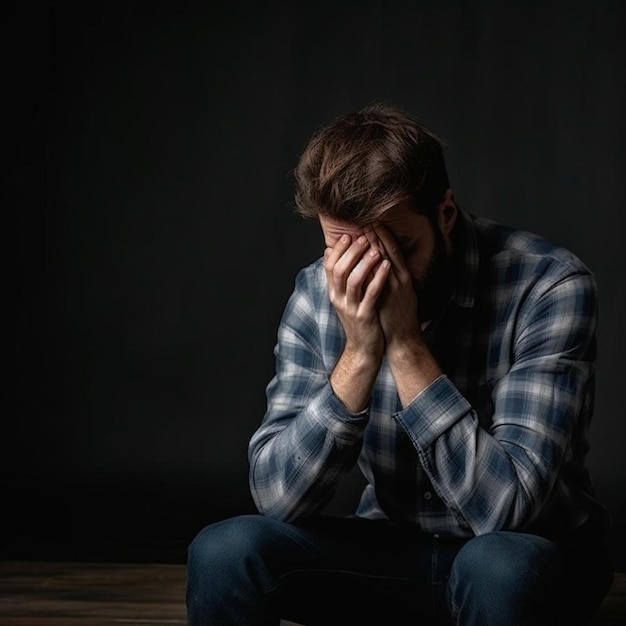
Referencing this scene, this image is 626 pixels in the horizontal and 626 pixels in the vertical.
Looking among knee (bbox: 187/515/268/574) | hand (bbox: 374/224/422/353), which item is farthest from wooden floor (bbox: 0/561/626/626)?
hand (bbox: 374/224/422/353)

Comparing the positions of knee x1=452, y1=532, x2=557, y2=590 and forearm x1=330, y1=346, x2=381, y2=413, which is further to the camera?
forearm x1=330, y1=346, x2=381, y2=413

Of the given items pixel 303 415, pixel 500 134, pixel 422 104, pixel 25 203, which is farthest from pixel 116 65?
pixel 303 415

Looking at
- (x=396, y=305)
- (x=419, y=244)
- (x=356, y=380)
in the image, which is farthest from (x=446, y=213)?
(x=356, y=380)

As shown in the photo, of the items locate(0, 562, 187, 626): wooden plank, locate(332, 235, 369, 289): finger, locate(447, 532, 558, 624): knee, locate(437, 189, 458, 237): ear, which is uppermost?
locate(437, 189, 458, 237): ear

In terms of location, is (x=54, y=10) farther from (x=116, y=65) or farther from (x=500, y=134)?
(x=500, y=134)

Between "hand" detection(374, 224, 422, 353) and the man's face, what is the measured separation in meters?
0.02

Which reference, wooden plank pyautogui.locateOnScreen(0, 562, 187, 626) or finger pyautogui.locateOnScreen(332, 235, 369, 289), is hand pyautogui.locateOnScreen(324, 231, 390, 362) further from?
wooden plank pyautogui.locateOnScreen(0, 562, 187, 626)

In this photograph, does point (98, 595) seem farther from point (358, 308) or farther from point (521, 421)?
point (521, 421)

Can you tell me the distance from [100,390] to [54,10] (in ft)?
4.05

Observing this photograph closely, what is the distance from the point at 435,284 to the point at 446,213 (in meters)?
0.13

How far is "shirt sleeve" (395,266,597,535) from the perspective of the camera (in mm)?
1988

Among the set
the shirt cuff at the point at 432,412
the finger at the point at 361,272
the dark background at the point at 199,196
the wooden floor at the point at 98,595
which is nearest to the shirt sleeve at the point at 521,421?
the shirt cuff at the point at 432,412

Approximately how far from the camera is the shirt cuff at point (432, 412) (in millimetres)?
2012

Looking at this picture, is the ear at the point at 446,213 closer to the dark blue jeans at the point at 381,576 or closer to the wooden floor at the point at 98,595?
the dark blue jeans at the point at 381,576
